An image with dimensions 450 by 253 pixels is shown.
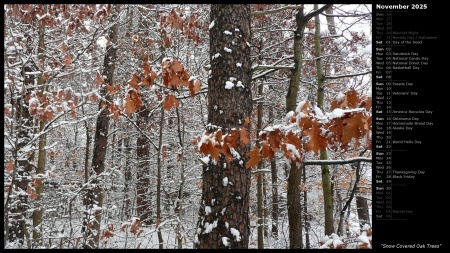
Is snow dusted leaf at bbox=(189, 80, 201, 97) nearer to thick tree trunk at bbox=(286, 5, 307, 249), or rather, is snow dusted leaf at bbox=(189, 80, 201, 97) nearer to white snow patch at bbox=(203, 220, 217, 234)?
white snow patch at bbox=(203, 220, 217, 234)

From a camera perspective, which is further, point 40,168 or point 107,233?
point 40,168

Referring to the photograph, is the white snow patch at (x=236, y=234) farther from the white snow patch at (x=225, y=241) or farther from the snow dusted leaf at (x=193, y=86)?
the snow dusted leaf at (x=193, y=86)

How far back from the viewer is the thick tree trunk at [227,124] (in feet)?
10.1

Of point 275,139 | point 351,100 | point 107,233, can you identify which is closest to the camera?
point 275,139

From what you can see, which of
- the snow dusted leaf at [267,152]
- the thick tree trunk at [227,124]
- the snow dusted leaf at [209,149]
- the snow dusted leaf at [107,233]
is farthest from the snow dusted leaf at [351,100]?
the snow dusted leaf at [107,233]

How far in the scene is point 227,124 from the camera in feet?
10.4

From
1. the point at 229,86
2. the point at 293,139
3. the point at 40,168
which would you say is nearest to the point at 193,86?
the point at 229,86

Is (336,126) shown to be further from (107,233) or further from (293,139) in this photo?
(107,233)

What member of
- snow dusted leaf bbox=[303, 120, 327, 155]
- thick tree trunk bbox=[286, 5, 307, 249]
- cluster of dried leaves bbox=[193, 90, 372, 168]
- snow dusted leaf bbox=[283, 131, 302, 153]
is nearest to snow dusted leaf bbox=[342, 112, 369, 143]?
cluster of dried leaves bbox=[193, 90, 372, 168]
